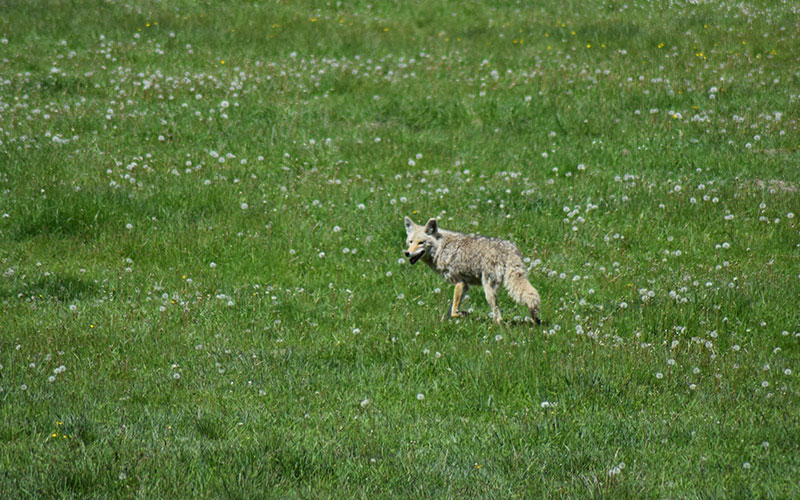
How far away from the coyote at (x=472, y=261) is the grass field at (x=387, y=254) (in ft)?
1.12

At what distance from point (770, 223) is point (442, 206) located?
4.55 m

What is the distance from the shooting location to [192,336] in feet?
25.6

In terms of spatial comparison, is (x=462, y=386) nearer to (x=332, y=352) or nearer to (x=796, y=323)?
(x=332, y=352)

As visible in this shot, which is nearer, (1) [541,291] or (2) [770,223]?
(1) [541,291]

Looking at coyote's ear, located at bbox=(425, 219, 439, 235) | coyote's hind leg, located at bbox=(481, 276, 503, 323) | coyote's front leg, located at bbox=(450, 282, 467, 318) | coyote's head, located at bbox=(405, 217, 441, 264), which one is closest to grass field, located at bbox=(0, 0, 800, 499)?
coyote's front leg, located at bbox=(450, 282, 467, 318)

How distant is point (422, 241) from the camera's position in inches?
353

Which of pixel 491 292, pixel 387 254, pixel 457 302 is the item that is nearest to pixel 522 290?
pixel 491 292

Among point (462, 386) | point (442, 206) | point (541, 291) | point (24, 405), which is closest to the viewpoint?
point (24, 405)

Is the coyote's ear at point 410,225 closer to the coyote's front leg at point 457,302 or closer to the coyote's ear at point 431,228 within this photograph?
the coyote's ear at point 431,228

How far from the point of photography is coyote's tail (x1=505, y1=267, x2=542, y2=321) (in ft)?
25.2

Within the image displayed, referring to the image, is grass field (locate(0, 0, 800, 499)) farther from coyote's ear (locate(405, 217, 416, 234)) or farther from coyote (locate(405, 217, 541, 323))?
coyote's ear (locate(405, 217, 416, 234))

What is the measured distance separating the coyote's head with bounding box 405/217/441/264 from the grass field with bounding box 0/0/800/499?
1.67 ft

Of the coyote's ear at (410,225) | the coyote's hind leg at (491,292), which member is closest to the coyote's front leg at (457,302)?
the coyote's hind leg at (491,292)

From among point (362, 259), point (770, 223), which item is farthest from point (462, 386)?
point (770, 223)
